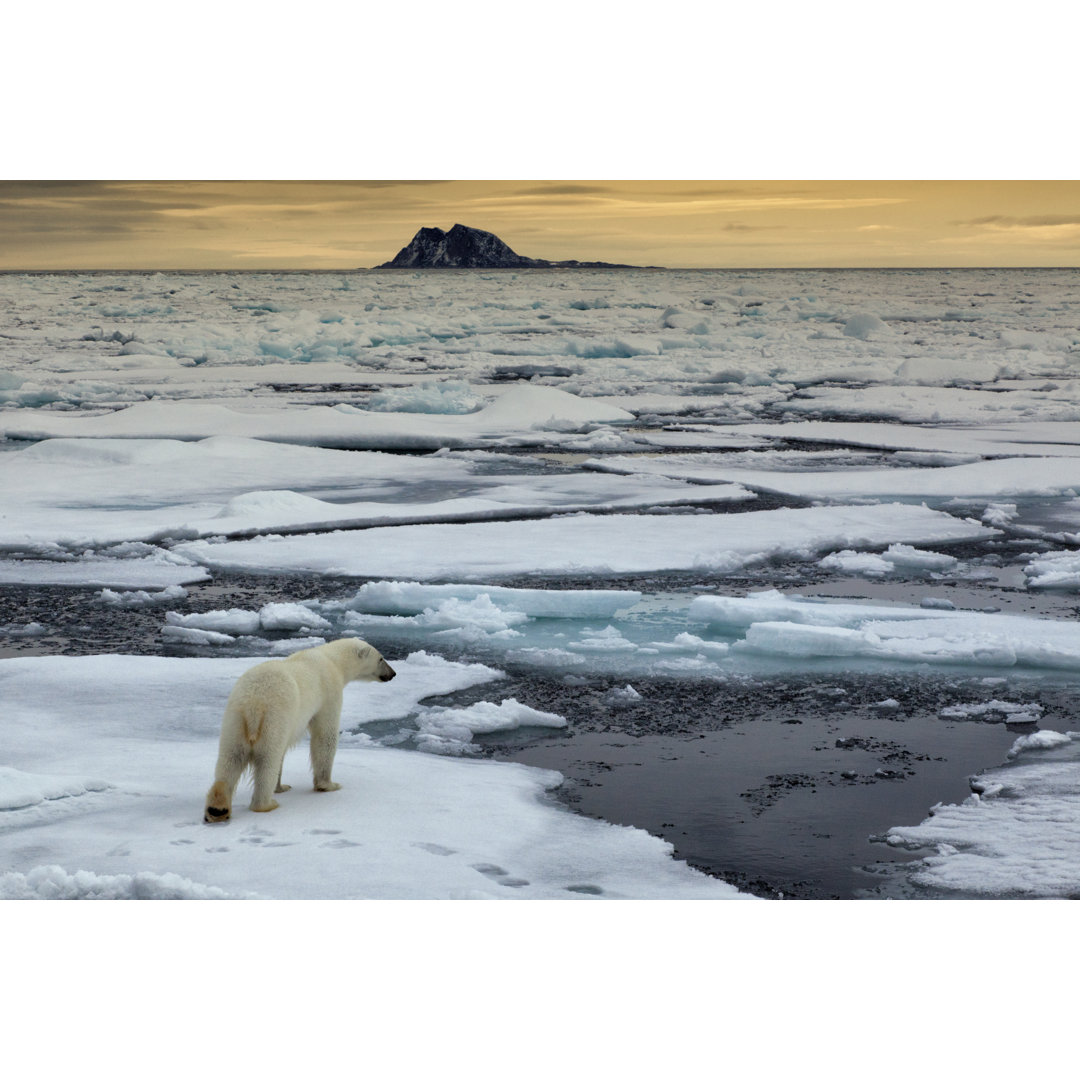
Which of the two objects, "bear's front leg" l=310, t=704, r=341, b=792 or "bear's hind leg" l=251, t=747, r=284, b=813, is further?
"bear's front leg" l=310, t=704, r=341, b=792

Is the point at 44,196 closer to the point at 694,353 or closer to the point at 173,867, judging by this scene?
the point at 173,867

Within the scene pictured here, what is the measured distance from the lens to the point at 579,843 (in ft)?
10.5

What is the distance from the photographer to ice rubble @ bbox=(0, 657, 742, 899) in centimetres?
284

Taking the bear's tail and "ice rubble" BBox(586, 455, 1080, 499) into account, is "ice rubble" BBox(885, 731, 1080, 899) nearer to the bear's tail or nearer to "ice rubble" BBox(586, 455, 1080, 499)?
the bear's tail

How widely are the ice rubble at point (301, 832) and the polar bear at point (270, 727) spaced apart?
72mm

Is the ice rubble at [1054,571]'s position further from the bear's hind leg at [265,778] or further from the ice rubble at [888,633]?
the bear's hind leg at [265,778]

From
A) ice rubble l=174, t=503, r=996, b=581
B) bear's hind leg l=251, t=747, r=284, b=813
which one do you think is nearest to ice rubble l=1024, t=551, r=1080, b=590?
ice rubble l=174, t=503, r=996, b=581

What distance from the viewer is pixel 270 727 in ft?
10.1

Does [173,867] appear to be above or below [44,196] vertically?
below

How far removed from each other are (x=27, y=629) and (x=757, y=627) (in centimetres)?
315

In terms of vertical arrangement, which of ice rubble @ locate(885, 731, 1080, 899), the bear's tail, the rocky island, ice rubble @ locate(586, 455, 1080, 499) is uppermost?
the rocky island

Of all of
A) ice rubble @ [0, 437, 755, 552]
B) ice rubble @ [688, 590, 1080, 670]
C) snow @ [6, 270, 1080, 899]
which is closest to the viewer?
snow @ [6, 270, 1080, 899]

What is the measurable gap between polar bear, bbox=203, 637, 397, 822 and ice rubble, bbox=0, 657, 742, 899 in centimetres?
7

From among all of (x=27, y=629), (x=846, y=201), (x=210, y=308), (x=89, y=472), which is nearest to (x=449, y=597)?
(x=27, y=629)
